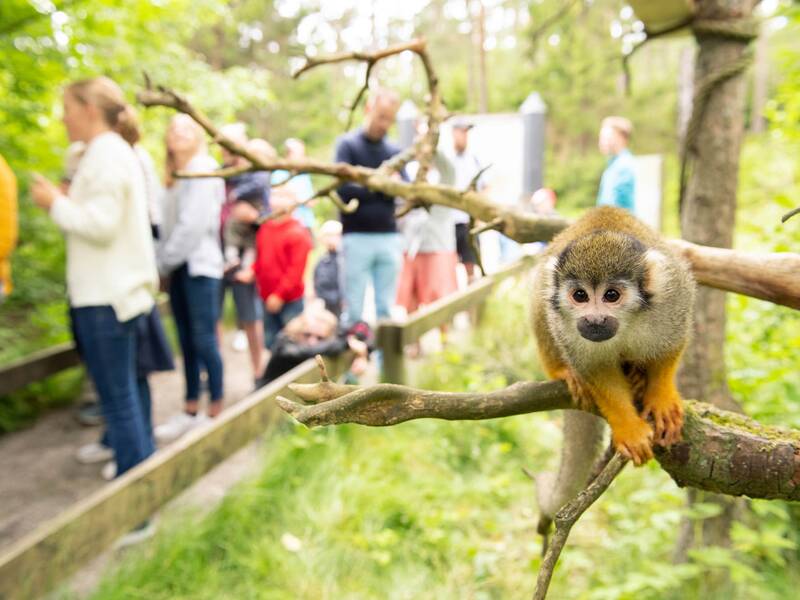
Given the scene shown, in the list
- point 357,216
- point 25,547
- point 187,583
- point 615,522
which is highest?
point 357,216

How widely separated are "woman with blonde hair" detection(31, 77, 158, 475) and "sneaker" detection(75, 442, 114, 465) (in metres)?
0.95

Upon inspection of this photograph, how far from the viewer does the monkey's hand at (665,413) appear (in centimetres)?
111

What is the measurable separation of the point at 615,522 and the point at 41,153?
4163mm

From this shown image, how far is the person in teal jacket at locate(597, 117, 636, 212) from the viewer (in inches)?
164

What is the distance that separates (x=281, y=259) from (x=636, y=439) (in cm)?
307

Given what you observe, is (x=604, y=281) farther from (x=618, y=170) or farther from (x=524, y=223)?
(x=618, y=170)

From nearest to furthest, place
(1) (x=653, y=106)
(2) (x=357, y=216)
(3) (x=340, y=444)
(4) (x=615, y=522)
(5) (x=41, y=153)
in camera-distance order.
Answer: (4) (x=615, y=522) → (3) (x=340, y=444) → (2) (x=357, y=216) → (5) (x=41, y=153) → (1) (x=653, y=106)

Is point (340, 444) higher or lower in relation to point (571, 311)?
lower

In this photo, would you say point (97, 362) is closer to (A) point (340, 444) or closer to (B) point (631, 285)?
(A) point (340, 444)

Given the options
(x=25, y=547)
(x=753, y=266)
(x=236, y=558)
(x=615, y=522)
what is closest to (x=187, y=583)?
(x=236, y=558)

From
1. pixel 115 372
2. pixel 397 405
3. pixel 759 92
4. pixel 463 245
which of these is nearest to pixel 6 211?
pixel 115 372

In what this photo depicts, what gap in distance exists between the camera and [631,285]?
1.37 metres

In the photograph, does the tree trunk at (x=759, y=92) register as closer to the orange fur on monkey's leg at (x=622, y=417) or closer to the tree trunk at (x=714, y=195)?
the tree trunk at (x=714, y=195)

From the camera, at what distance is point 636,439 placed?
1.21 m
